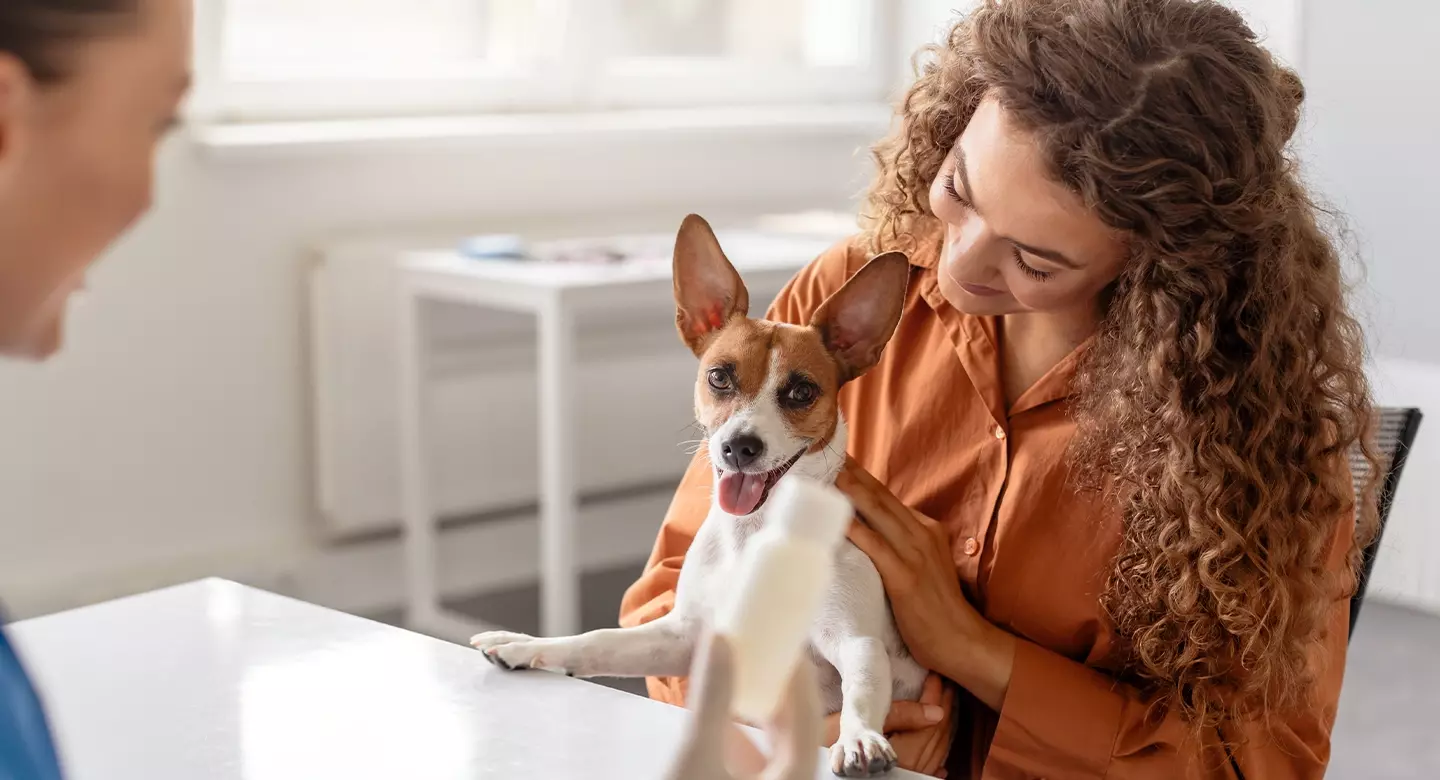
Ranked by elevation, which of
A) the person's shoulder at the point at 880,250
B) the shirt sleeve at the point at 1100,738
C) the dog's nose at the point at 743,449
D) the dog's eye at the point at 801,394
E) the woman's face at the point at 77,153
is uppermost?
the woman's face at the point at 77,153

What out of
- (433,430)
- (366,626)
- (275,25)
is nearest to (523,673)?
(366,626)

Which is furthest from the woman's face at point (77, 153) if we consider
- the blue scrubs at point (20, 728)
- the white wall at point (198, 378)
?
the white wall at point (198, 378)

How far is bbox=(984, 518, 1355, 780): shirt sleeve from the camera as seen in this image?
1296 millimetres

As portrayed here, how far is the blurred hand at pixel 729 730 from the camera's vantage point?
50 centimetres

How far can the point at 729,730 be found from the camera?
530 mm

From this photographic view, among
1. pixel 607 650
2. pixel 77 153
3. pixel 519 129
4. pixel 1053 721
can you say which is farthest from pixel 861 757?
pixel 519 129

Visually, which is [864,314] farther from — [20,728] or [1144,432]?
[20,728]

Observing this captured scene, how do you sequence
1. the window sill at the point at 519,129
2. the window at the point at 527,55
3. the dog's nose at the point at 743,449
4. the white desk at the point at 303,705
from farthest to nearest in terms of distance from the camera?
the window at the point at 527,55
the window sill at the point at 519,129
the dog's nose at the point at 743,449
the white desk at the point at 303,705

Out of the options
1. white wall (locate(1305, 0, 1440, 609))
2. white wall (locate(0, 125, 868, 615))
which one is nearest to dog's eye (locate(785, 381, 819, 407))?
white wall (locate(0, 125, 868, 615))

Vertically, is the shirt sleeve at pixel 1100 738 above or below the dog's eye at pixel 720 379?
below

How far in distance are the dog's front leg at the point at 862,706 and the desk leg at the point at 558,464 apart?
1516 millimetres

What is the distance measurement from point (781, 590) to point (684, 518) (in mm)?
966

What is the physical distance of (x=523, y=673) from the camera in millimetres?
1097

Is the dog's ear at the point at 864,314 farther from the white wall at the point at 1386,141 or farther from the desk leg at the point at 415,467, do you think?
the white wall at the point at 1386,141
